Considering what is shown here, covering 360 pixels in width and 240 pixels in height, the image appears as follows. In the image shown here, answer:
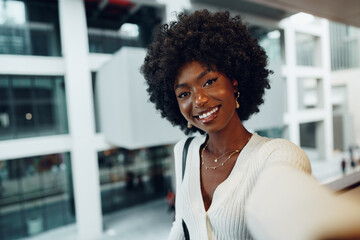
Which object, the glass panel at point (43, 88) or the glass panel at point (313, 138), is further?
the glass panel at point (313, 138)

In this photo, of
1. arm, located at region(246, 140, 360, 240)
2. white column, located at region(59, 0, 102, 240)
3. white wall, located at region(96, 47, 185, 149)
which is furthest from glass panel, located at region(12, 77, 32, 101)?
arm, located at region(246, 140, 360, 240)

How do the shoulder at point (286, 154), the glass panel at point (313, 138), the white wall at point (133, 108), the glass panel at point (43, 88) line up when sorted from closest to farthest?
the shoulder at point (286, 154) → the white wall at point (133, 108) → the glass panel at point (43, 88) → the glass panel at point (313, 138)

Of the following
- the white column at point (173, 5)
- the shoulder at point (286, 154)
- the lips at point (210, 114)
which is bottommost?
the shoulder at point (286, 154)

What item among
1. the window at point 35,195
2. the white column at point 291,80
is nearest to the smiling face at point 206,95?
the window at point 35,195

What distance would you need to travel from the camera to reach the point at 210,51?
98 cm

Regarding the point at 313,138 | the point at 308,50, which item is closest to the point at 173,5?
the point at 308,50

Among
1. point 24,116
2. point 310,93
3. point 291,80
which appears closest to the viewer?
point 24,116

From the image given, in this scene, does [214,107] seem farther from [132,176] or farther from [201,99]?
[132,176]

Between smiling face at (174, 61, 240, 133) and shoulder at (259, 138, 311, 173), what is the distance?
0.24 metres

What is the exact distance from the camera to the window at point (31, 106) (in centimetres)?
580

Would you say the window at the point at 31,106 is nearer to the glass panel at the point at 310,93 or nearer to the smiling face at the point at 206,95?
the smiling face at the point at 206,95

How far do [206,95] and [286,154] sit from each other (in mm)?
382

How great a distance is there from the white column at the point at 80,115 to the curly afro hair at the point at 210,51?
5.46 meters

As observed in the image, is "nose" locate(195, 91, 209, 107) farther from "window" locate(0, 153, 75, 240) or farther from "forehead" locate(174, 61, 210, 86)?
"window" locate(0, 153, 75, 240)
